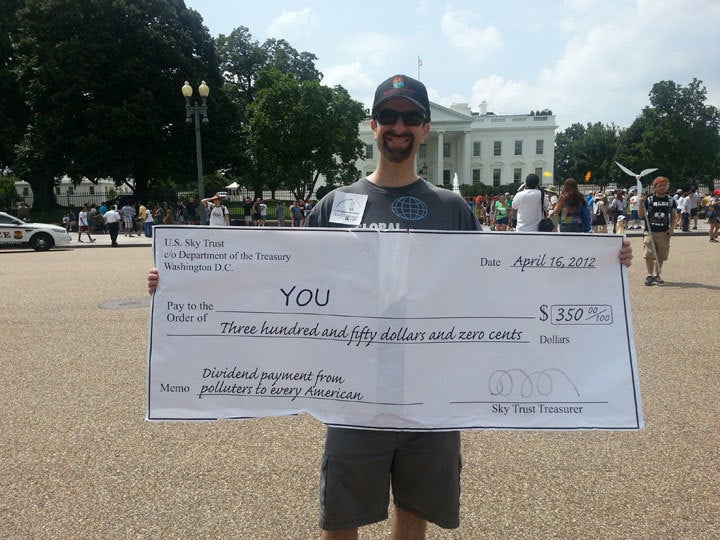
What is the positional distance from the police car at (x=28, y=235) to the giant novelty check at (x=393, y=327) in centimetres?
2166

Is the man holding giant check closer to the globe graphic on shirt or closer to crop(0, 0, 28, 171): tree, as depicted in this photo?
the globe graphic on shirt

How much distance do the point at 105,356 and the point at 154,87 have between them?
35.2 m

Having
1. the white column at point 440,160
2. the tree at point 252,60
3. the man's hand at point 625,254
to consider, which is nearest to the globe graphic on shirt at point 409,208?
the man's hand at point 625,254

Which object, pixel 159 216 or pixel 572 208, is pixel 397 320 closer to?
pixel 572 208

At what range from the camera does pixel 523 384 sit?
2396 millimetres

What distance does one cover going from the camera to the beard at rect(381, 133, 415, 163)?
2.34m

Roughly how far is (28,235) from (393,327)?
22448mm

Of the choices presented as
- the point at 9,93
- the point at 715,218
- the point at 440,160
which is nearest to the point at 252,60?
the point at 9,93

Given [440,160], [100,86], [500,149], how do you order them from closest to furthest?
[100,86]
[440,160]
[500,149]

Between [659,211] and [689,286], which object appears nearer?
[659,211]

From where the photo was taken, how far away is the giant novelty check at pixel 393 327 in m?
2.33

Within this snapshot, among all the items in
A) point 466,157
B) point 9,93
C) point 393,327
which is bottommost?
point 393,327

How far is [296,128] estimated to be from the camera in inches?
1757

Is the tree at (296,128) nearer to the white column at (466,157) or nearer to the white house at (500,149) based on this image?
the white house at (500,149)
